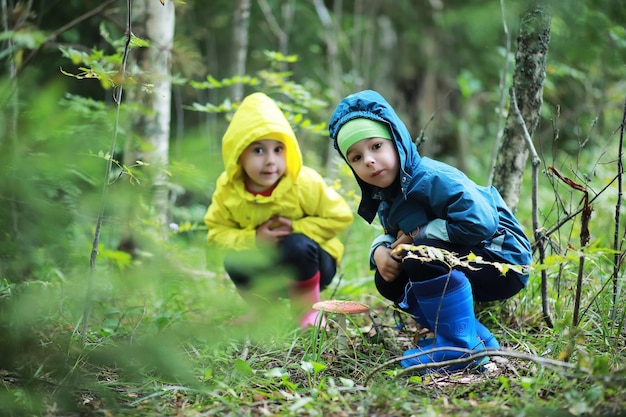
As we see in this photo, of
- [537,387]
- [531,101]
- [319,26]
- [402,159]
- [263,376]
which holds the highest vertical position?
[319,26]

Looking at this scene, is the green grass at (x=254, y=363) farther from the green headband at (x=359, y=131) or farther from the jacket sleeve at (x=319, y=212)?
the green headband at (x=359, y=131)

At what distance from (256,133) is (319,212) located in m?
0.56

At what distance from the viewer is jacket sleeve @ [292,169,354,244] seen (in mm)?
3123

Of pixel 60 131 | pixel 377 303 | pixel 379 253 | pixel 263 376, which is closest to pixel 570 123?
pixel 377 303

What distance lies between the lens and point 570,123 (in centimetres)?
930

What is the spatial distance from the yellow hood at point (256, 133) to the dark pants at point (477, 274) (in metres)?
0.94

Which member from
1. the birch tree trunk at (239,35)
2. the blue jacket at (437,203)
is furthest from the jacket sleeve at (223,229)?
the birch tree trunk at (239,35)

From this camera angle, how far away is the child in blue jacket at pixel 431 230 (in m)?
2.26

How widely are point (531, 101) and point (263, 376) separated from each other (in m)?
1.78

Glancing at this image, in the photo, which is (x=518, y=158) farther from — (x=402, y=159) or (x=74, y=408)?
(x=74, y=408)

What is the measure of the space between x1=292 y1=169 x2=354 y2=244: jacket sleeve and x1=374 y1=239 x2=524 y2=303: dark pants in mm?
658

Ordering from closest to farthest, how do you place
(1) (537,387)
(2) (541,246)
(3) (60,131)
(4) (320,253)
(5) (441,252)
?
(3) (60,131) → (1) (537,387) → (5) (441,252) → (2) (541,246) → (4) (320,253)

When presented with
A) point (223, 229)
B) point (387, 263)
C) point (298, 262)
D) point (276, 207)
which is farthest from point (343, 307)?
point (223, 229)

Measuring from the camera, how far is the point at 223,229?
126 inches
